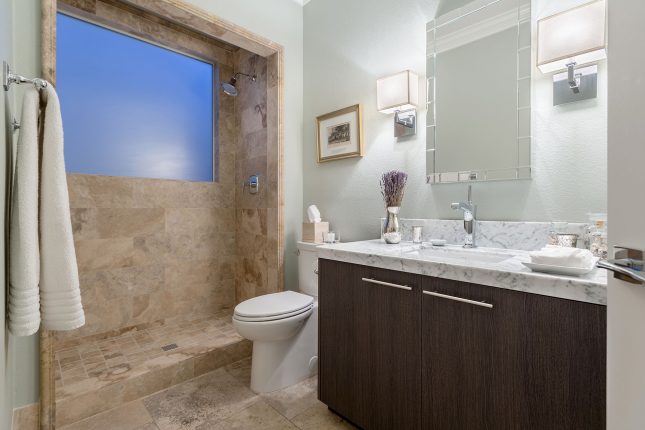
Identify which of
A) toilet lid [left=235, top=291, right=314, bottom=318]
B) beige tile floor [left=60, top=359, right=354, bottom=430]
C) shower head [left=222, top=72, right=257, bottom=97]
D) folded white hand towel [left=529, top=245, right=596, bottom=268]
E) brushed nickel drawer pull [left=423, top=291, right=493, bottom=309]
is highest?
shower head [left=222, top=72, right=257, bottom=97]

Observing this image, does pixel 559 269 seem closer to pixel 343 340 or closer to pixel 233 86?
pixel 343 340

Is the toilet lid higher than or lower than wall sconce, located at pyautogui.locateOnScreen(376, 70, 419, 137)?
lower

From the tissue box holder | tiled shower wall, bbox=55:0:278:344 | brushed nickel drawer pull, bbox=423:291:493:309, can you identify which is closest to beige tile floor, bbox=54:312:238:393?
tiled shower wall, bbox=55:0:278:344

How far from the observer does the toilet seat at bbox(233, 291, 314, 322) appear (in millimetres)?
1799

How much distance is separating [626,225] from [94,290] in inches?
117

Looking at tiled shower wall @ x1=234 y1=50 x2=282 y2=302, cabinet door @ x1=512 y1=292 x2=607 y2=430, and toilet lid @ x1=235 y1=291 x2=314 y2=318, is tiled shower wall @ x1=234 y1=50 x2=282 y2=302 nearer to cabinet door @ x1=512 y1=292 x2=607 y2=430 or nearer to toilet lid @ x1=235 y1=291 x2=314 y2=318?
toilet lid @ x1=235 y1=291 x2=314 y2=318

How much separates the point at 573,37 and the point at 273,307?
1882 mm

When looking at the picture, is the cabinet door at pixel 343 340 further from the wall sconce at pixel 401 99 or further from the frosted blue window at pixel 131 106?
the frosted blue window at pixel 131 106

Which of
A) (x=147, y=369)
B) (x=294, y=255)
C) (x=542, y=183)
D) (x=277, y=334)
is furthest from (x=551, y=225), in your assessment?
(x=147, y=369)

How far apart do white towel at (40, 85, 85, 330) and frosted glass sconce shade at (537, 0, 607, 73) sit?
1869mm

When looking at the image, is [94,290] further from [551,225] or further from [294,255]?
[551,225]

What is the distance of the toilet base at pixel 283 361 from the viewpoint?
1.92 m

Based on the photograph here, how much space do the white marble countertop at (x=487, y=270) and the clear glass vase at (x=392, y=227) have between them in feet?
0.54

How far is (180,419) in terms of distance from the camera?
167 centimetres
